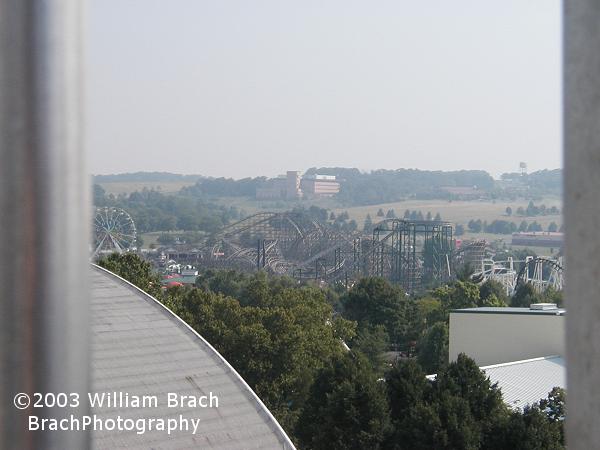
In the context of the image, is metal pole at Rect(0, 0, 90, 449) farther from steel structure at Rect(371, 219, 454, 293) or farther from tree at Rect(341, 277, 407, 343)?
steel structure at Rect(371, 219, 454, 293)

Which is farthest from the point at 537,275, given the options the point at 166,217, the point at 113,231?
→ the point at 166,217

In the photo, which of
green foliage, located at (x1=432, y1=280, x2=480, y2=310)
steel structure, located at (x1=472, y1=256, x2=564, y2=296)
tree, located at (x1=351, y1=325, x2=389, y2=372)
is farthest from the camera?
steel structure, located at (x1=472, y1=256, x2=564, y2=296)

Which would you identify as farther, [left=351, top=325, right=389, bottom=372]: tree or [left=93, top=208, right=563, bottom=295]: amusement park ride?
[left=93, top=208, right=563, bottom=295]: amusement park ride

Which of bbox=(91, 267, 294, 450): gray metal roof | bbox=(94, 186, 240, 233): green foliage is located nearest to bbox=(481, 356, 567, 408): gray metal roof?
bbox=(91, 267, 294, 450): gray metal roof

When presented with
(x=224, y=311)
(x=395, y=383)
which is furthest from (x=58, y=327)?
(x=224, y=311)

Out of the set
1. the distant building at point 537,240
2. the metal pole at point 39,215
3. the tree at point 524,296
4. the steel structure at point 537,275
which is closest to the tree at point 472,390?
the metal pole at point 39,215

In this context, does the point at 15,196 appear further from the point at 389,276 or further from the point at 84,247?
the point at 389,276

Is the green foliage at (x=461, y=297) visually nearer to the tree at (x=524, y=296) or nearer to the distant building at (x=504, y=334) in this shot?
the tree at (x=524, y=296)
